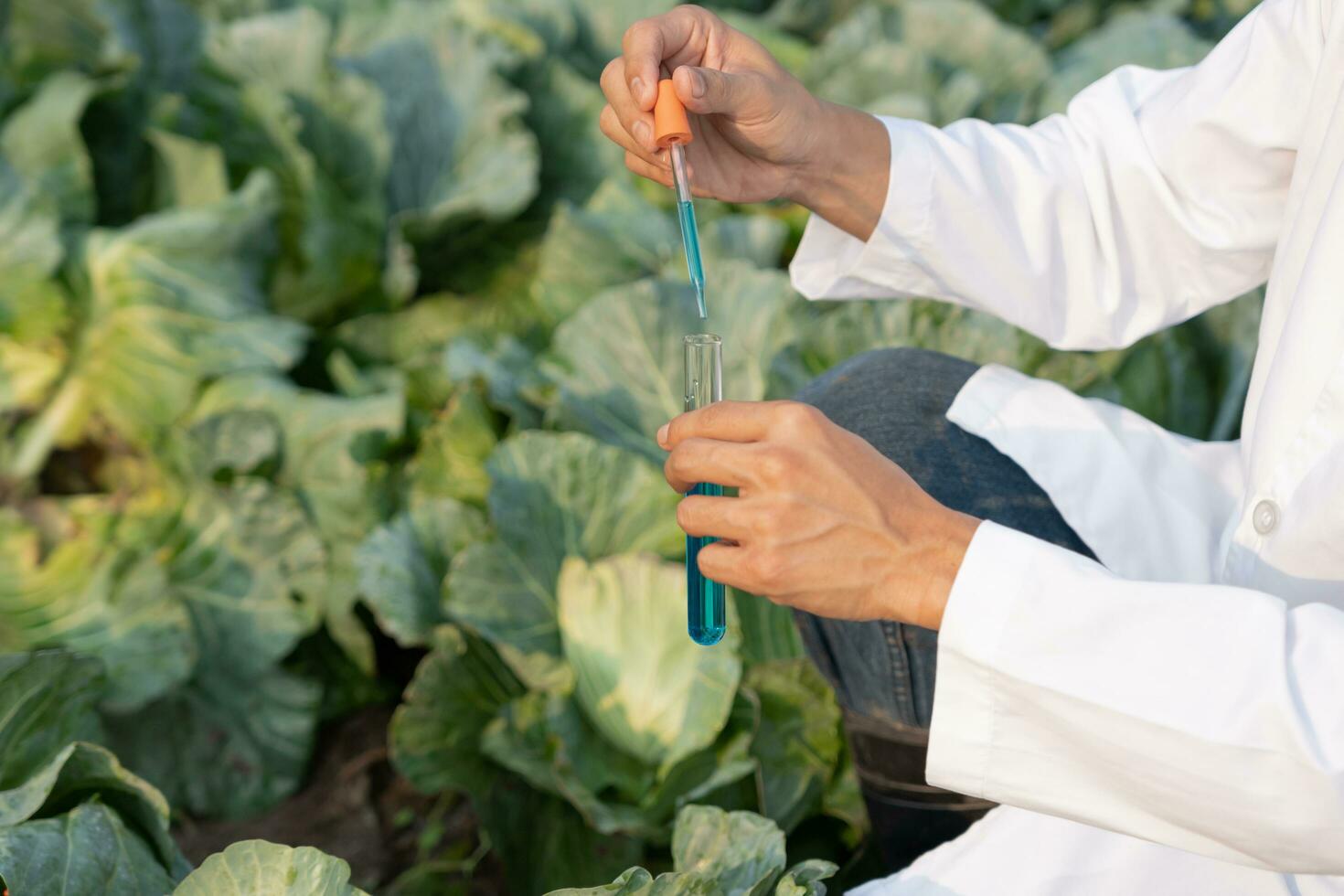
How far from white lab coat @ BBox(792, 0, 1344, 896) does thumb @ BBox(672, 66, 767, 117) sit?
189 millimetres

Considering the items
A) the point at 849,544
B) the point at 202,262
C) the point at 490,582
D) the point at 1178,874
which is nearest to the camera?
the point at 849,544

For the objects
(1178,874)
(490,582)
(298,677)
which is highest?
(1178,874)

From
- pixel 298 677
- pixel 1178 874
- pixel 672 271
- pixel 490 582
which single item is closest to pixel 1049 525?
pixel 1178 874

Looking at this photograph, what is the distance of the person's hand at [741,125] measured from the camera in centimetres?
108

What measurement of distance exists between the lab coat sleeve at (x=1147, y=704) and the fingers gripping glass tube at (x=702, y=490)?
0.73 feet

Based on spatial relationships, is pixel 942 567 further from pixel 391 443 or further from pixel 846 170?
pixel 391 443

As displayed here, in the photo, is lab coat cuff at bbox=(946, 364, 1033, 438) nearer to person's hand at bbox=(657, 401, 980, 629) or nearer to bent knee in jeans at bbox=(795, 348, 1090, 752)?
bent knee in jeans at bbox=(795, 348, 1090, 752)

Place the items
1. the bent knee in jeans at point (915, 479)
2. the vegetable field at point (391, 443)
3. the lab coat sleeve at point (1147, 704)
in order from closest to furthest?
the lab coat sleeve at point (1147, 704) → the bent knee in jeans at point (915, 479) → the vegetable field at point (391, 443)

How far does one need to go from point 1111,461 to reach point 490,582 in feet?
2.43

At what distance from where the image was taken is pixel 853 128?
4.06 ft

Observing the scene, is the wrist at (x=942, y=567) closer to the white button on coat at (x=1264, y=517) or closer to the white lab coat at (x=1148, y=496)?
the white lab coat at (x=1148, y=496)

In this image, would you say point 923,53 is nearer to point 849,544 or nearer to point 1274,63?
point 1274,63

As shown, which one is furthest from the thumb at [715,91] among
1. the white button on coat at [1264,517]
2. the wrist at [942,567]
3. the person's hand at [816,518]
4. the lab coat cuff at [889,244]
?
the white button on coat at [1264,517]

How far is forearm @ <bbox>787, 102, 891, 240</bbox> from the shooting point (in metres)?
1.23
